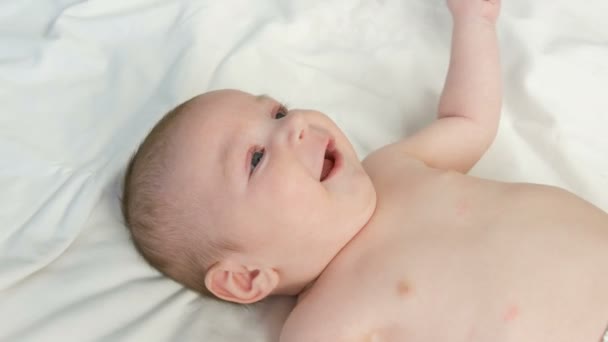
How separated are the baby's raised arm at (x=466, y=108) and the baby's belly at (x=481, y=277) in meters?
0.18

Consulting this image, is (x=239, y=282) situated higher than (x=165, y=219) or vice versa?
(x=165, y=219)

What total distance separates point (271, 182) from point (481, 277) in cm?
33

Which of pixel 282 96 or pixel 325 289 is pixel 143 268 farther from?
pixel 282 96

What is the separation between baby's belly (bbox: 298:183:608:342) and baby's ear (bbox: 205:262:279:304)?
3.3 inches

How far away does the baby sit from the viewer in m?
0.96

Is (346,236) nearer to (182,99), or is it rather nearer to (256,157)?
(256,157)

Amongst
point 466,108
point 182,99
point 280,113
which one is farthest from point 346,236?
point 182,99

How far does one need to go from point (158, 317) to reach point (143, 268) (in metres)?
0.10

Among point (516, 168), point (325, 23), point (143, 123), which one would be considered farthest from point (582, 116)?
point (143, 123)

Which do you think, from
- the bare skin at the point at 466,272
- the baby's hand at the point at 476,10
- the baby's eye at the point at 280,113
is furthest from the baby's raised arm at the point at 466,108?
the baby's eye at the point at 280,113

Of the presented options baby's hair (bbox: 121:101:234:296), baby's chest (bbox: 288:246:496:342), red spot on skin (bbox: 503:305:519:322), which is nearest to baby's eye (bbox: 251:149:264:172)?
baby's hair (bbox: 121:101:234:296)

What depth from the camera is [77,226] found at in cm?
115

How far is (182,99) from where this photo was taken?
1358 millimetres

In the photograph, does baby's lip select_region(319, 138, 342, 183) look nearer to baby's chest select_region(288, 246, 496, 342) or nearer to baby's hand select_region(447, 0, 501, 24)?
baby's chest select_region(288, 246, 496, 342)
